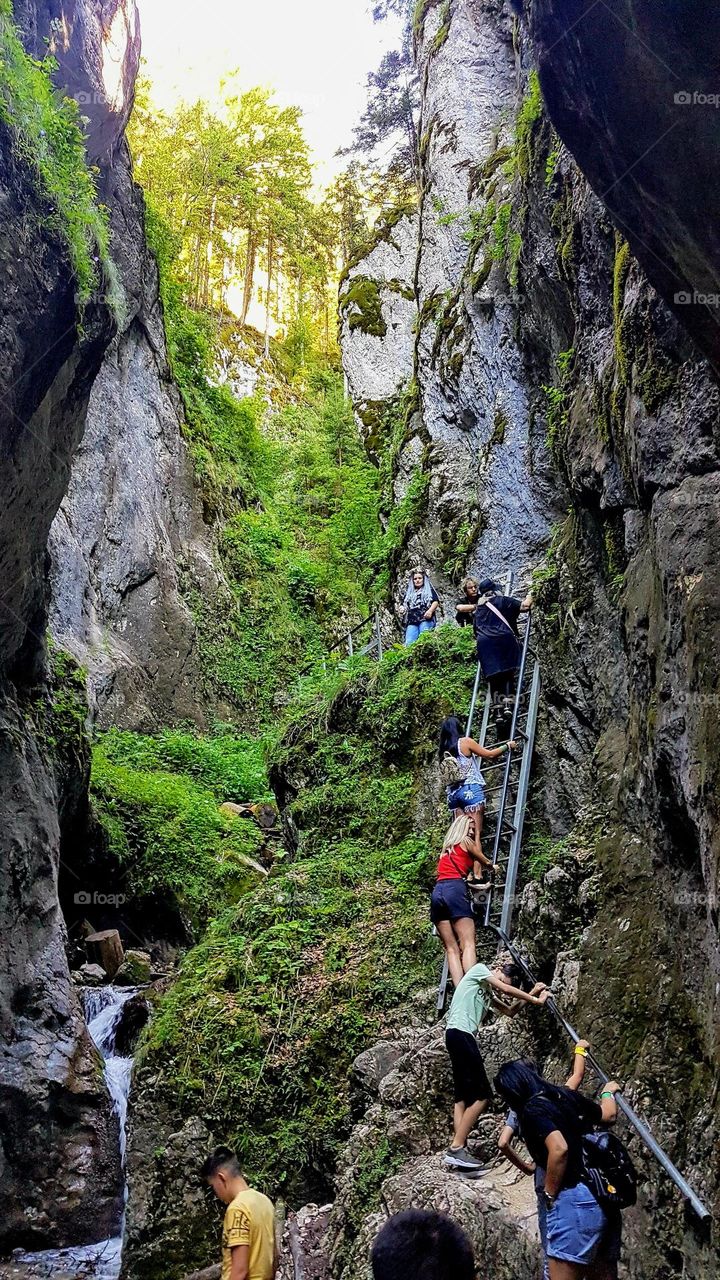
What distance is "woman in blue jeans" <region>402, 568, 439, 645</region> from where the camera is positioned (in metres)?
13.8

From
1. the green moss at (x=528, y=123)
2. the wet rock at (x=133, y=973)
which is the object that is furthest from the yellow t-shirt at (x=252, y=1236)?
the green moss at (x=528, y=123)

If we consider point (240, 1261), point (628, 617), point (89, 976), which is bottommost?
point (89, 976)

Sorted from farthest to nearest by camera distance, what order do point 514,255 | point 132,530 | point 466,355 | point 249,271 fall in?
point 249,271
point 132,530
point 466,355
point 514,255

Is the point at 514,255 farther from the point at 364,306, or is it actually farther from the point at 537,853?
the point at 364,306

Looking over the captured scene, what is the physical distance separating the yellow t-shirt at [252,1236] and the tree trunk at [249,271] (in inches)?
1471

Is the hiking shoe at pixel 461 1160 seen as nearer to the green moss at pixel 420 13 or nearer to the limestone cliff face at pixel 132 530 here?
the limestone cliff face at pixel 132 530

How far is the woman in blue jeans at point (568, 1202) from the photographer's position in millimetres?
4043

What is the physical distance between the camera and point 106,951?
551 inches

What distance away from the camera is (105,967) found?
13859mm

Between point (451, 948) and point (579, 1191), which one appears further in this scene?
point (451, 948)

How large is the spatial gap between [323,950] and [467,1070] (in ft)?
14.7

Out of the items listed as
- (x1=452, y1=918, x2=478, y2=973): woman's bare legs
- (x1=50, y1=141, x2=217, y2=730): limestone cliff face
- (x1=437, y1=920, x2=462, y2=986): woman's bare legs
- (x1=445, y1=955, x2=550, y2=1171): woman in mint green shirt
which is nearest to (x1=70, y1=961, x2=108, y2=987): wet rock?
(x1=50, y1=141, x2=217, y2=730): limestone cliff face

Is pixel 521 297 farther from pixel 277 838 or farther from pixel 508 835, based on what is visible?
pixel 277 838

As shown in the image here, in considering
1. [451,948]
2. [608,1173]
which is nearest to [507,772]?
[451,948]
